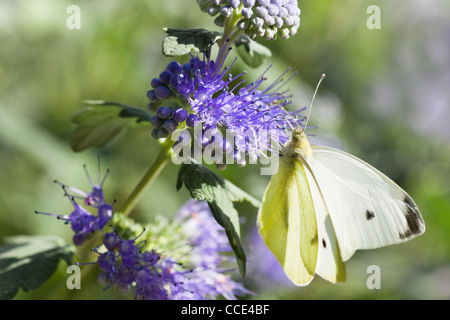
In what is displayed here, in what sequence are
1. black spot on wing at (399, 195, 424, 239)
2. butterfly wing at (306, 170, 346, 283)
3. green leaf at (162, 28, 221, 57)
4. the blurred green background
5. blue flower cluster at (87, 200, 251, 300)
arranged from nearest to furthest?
1. green leaf at (162, 28, 221, 57)
2. blue flower cluster at (87, 200, 251, 300)
3. black spot on wing at (399, 195, 424, 239)
4. butterfly wing at (306, 170, 346, 283)
5. the blurred green background

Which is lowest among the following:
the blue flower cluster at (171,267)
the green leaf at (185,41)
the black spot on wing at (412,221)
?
the blue flower cluster at (171,267)

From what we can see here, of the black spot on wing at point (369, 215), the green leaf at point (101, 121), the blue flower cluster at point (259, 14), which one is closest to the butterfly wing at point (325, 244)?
the black spot on wing at point (369, 215)

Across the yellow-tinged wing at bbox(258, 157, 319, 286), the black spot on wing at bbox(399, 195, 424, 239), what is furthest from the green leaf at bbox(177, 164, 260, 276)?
the black spot on wing at bbox(399, 195, 424, 239)

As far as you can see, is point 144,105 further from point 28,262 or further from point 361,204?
point 361,204

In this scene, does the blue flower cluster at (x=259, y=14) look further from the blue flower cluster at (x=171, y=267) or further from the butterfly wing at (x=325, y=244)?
the blue flower cluster at (x=171, y=267)

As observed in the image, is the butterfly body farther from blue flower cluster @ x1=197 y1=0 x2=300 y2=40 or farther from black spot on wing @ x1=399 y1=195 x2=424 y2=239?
blue flower cluster @ x1=197 y1=0 x2=300 y2=40

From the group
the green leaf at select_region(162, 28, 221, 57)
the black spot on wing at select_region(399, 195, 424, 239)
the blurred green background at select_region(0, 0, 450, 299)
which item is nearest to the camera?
the green leaf at select_region(162, 28, 221, 57)

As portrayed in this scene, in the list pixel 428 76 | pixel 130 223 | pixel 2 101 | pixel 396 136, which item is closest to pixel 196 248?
pixel 130 223

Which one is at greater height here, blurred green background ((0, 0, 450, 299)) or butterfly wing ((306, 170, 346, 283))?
blurred green background ((0, 0, 450, 299))

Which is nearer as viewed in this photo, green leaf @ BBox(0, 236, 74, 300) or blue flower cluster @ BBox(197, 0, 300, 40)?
blue flower cluster @ BBox(197, 0, 300, 40)
